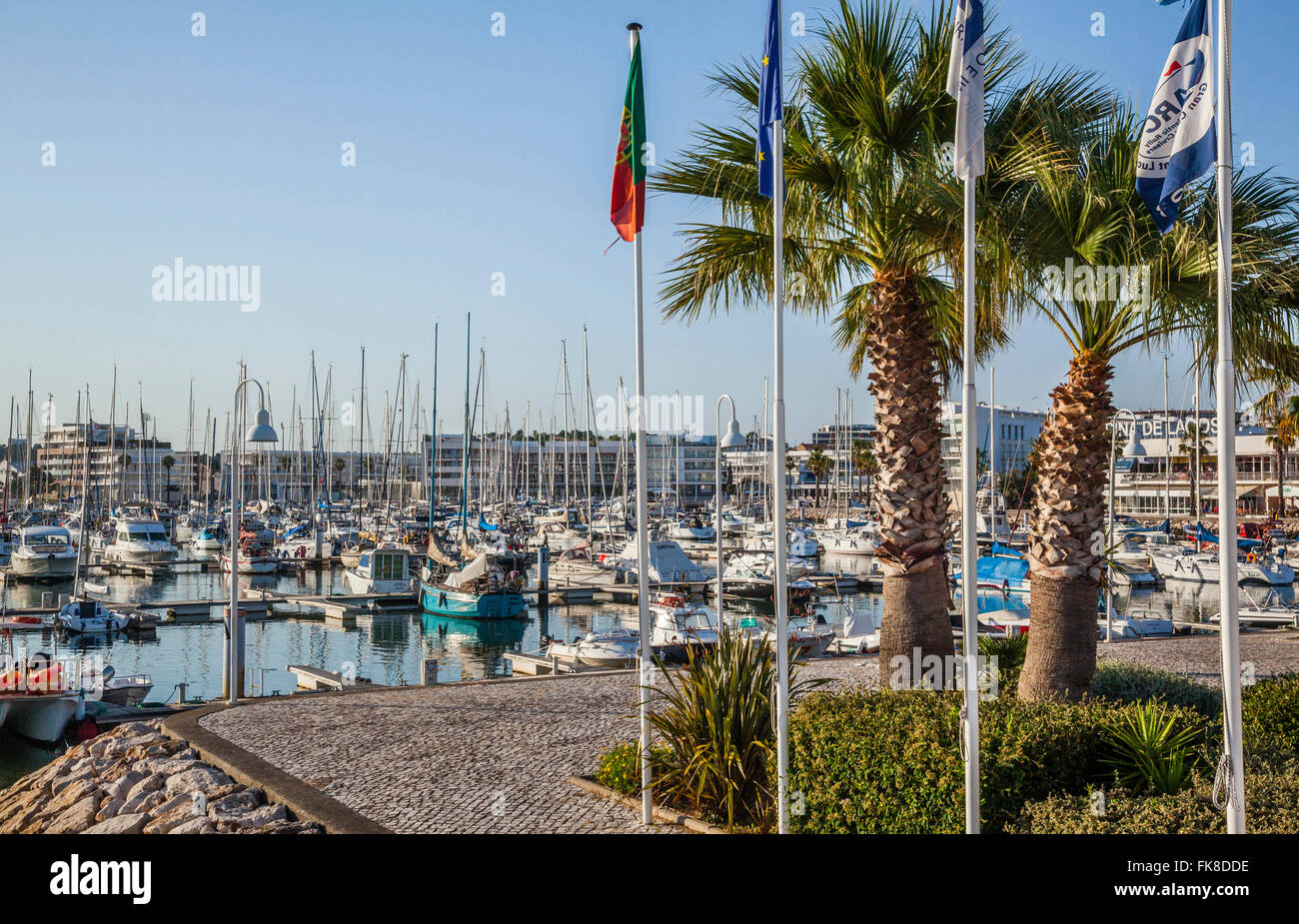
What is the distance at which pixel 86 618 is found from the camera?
117ft

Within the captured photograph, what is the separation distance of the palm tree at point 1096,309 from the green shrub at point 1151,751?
6.19ft

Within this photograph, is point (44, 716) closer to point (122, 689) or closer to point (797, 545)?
point (122, 689)

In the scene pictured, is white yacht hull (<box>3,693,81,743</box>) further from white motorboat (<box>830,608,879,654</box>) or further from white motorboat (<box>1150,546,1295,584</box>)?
white motorboat (<box>1150,546,1295,584</box>)

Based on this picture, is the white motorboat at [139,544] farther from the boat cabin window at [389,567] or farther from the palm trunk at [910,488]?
the palm trunk at [910,488]

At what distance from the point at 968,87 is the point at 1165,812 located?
5.41 m

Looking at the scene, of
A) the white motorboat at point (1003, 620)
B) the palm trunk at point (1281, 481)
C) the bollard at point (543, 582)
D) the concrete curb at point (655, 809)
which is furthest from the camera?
the palm trunk at point (1281, 481)

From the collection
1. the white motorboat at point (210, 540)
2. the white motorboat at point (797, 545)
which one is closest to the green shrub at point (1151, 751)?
the white motorboat at point (797, 545)

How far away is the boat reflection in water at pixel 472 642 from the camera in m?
32.8

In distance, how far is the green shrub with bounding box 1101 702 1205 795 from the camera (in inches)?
324

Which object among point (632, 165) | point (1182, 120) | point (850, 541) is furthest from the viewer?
point (850, 541)

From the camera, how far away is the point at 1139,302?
10.6m

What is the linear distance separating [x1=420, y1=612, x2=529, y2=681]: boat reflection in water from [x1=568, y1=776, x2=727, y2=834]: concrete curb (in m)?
20.8

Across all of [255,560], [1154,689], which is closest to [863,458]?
[255,560]

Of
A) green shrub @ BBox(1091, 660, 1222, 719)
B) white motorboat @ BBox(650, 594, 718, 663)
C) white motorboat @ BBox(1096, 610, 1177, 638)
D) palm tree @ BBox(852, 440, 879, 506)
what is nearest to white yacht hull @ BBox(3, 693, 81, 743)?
white motorboat @ BBox(650, 594, 718, 663)
